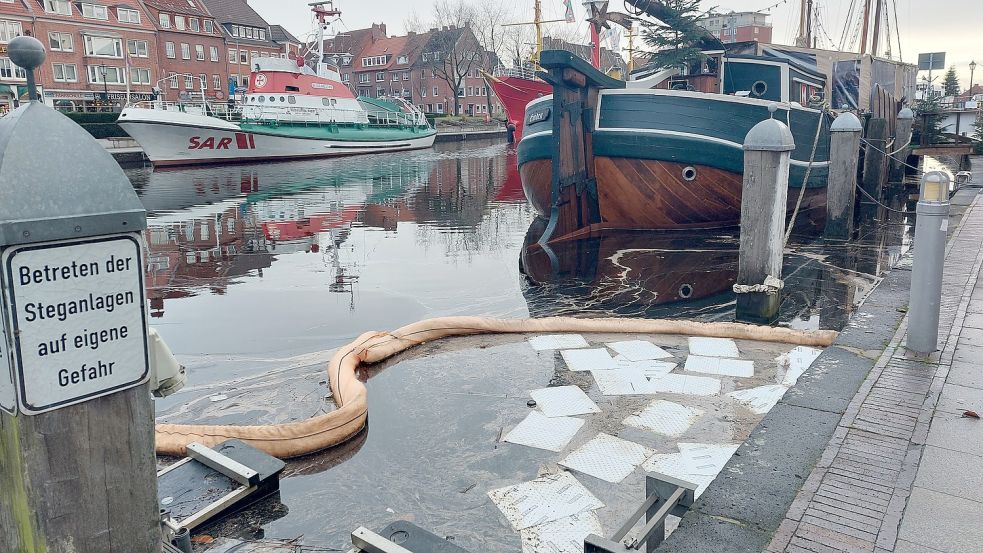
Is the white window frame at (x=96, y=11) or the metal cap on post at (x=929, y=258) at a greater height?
the white window frame at (x=96, y=11)

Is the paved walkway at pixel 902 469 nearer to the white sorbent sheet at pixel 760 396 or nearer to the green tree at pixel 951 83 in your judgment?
the white sorbent sheet at pixel 760 396

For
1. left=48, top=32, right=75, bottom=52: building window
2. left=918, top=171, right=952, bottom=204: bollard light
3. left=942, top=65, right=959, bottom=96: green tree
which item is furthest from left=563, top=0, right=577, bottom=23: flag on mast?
left=942, top=65, right=959, bottom=96: green tree

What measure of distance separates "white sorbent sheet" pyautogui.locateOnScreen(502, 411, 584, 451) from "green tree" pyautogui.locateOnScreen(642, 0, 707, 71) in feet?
39.5

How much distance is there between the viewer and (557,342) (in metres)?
6.20

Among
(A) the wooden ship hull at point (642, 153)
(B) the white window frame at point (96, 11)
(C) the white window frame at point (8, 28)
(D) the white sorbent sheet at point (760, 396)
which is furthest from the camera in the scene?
(B) the white window frame at point (96, 11)

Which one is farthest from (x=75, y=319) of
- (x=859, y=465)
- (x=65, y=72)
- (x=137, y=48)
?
(x=137, y=48)

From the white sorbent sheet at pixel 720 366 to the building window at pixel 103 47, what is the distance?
53.2 meters

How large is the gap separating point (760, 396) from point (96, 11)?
5523 centimetres

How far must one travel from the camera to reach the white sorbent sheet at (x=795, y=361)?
5205mm

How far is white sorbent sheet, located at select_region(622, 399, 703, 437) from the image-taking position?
4.41 meters

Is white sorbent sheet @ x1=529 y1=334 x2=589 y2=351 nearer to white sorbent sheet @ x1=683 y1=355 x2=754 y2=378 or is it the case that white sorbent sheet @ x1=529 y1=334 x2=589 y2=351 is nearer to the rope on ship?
the rope on ship

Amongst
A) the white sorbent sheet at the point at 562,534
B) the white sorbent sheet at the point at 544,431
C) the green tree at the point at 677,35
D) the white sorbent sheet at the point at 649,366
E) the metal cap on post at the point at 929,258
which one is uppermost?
the green tree at the point at 677,35

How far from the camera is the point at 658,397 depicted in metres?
4.92

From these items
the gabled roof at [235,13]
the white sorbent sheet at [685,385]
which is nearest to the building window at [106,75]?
the gabled roof at [235,13]
